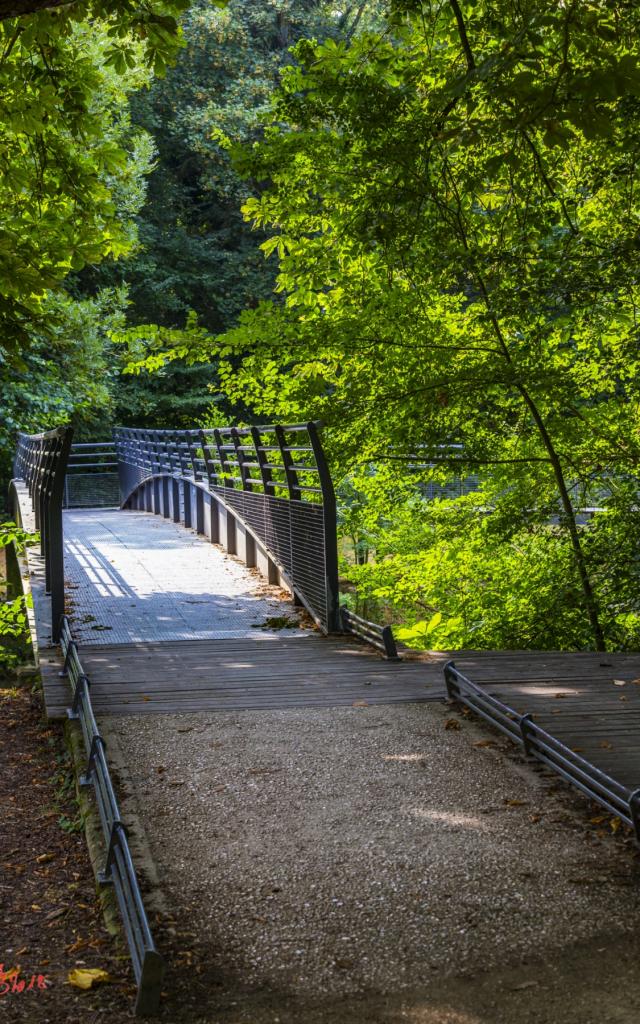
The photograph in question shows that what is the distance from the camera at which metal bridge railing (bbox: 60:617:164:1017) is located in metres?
3.33

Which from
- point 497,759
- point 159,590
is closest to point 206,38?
point 159,590

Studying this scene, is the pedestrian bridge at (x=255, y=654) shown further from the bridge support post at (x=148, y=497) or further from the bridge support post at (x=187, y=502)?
the bridge support post at (x=148, y=497)

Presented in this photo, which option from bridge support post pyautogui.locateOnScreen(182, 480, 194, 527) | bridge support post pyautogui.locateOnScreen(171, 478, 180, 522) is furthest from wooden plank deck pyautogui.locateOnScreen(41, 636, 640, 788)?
bridge support post pyautogui.locateOnScreen(171, 478, 180, 522)

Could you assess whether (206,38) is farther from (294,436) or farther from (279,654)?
(279,654)

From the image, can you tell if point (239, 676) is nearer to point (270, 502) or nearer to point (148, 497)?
point (270, 502)

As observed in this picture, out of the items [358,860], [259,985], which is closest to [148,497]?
[358,860]

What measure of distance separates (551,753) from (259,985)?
7.71ft

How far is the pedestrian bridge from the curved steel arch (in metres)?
0.03

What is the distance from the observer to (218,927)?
3.89 m

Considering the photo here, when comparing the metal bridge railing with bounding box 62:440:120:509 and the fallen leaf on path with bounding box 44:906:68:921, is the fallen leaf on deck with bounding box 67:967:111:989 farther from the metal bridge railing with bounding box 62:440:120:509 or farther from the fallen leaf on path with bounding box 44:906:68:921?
the metal bridge railing with bounding box 62:440:120:509

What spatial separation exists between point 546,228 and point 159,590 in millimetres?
6100

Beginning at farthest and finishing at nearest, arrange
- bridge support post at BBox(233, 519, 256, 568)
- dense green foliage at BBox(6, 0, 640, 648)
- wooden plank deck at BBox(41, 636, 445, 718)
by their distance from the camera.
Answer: bridge support post at BBox(233, 519, 256, 568)
dense green foliage at BBox(6, 0, 640, 648)
wooden plank deck at BBox(41, 636, 445, 718)

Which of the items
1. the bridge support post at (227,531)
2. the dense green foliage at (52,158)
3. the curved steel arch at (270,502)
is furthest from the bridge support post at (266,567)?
Answer: the dense green foliage at (52,158)

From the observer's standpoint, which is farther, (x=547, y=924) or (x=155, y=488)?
(x=155, y=488)
